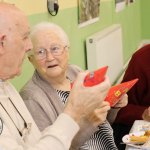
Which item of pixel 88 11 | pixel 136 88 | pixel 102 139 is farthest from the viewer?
pixel 88 11

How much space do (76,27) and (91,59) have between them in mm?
378

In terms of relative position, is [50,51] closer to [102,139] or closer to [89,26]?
[102,139]

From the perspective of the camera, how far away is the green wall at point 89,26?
7.30 ft

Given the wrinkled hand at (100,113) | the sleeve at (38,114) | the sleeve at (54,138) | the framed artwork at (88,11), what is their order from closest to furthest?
the sleeve at (54,138)
the wrinkled hand at (100,113)
the sleeve at (38,114)
the framed artwork at (88,11)

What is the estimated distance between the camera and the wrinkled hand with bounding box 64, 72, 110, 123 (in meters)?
1.14

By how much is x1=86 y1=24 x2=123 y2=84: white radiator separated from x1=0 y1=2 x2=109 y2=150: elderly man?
202cm

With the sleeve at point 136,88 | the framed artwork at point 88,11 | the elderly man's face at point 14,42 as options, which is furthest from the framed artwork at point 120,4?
the elderly man's face at point 14,42

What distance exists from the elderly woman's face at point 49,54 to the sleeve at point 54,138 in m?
0.60

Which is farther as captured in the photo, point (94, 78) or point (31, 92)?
point (31, 92)

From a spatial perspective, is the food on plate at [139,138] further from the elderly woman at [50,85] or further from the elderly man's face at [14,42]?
the elderly man's face at [14,42]

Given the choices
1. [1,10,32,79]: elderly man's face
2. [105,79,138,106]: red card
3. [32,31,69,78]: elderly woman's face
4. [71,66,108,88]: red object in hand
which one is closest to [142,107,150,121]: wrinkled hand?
[105,79,138,106]: red card

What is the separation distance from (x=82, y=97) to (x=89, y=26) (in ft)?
7.51

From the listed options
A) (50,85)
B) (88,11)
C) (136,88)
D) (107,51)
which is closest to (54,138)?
(50,85)

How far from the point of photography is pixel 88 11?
3.24 metres
